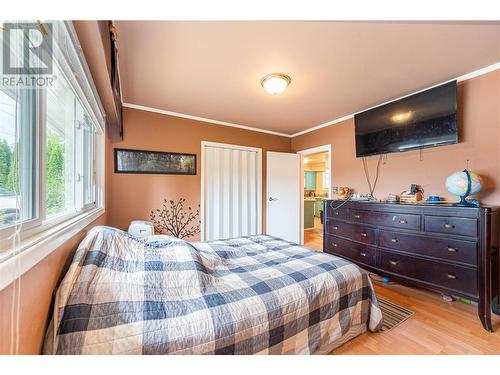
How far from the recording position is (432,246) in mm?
1817

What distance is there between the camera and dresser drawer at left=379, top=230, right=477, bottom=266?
1.62 meters

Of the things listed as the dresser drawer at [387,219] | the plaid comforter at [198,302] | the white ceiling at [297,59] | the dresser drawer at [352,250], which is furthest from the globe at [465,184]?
the plaid comforter at [198,302]

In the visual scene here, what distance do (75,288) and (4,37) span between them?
3.00 feet

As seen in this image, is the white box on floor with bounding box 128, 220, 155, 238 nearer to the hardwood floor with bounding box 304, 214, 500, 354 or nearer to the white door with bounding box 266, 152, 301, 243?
the white door with bounding box 266, 152, 301, 243

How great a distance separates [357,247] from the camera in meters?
2.42

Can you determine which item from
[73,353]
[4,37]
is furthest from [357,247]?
[4,37]

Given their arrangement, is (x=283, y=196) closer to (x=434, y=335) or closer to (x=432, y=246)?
(x=432, y=246)

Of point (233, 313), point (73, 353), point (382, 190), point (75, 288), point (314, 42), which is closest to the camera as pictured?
point (73, 353)

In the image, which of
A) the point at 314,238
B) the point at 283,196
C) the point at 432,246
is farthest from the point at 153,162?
the point at 314,238

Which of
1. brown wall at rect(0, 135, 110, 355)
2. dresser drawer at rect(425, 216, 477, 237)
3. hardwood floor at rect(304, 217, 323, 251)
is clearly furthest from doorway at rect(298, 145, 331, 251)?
brown wall at rect(0, 135, 110, 355)

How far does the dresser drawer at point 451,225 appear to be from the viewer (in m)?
1.61

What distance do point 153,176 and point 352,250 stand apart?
9.64 ft
